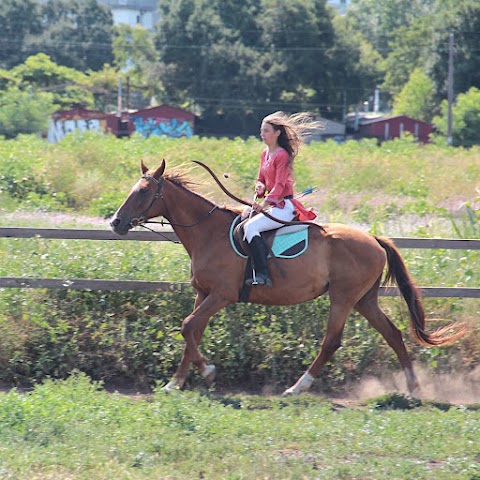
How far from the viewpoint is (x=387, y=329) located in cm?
879

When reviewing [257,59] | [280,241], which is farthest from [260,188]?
[257,59]

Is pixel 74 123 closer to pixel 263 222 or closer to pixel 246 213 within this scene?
pixel 246 213

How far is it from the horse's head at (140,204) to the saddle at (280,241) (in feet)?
2.85

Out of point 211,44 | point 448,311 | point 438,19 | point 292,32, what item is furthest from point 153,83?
point 448,311

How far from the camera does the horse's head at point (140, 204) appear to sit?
27.5 ft

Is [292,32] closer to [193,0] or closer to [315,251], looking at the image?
[193,0]

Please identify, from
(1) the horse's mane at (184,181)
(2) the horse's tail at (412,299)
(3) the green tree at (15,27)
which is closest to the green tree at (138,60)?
(3) the green tree at (15,27)

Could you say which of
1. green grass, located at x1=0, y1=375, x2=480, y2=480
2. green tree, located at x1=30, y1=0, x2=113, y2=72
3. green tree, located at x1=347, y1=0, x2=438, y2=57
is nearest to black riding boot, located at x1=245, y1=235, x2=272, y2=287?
green grass, located at x1=0, y1=375, x2=480, y2=480

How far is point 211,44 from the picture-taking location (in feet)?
213

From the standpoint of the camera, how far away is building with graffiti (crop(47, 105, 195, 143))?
194 feet

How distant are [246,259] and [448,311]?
2663 millimetres

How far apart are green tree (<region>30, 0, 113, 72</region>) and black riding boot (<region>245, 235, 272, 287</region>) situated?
2984 inches

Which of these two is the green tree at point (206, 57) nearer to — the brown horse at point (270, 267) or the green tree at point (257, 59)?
the green tree at point (257, 59)

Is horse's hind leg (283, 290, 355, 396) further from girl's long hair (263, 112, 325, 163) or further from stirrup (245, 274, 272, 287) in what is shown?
girl's long hair (263, 112, 325, 163)
